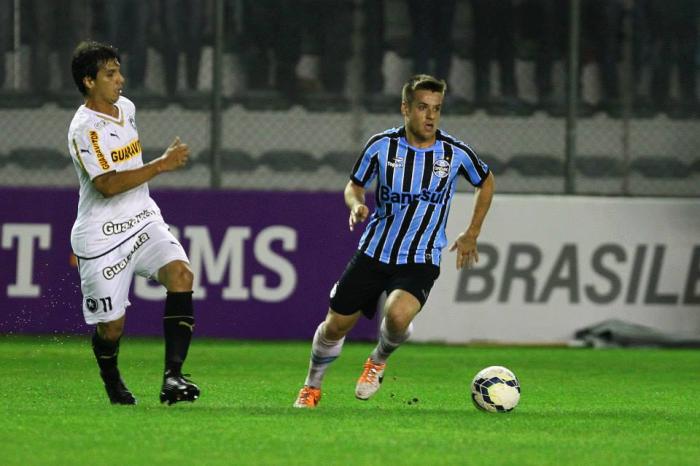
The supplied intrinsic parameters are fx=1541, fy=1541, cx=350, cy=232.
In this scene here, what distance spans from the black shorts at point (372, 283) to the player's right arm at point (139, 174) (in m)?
1.03

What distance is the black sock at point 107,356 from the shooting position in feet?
24.2

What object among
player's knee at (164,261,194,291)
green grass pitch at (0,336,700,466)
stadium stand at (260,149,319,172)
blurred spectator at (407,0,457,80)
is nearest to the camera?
green grass pitch at (0,336,700,466)

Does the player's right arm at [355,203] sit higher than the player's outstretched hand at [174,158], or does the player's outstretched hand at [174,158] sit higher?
the player's outstretched hand at [174,158]

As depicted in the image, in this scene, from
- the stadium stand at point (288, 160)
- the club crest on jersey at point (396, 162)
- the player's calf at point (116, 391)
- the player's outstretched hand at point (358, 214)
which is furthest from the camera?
the stadium stand at point (288, 160)

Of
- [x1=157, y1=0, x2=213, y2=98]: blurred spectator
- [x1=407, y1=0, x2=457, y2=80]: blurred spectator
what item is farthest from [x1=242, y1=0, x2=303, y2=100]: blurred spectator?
[x1=407, y1=0, x2=457, y2=80]: blurred spectator

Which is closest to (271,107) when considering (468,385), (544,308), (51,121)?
(51,121)

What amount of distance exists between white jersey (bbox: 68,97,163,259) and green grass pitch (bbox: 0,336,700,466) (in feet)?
2.66

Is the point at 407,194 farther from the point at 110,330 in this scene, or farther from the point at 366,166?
the point at 110,330

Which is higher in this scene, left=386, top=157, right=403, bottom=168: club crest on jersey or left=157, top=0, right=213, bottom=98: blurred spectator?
left=157, top=0, right=213, bottom=98: blurred spectator

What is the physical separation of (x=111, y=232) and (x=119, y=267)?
0.17 metres

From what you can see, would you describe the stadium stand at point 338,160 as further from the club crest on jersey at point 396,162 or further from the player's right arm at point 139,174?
the player's right arm at point 139,174

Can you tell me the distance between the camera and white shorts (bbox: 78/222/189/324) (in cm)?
729

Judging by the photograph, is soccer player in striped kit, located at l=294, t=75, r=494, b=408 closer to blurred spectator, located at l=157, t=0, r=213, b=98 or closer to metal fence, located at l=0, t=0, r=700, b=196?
metal fence, located at l=0, t=0, r=700, b=196

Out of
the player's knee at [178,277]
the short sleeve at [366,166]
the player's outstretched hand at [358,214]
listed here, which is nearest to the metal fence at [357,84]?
the short sleeve at [366,166]
